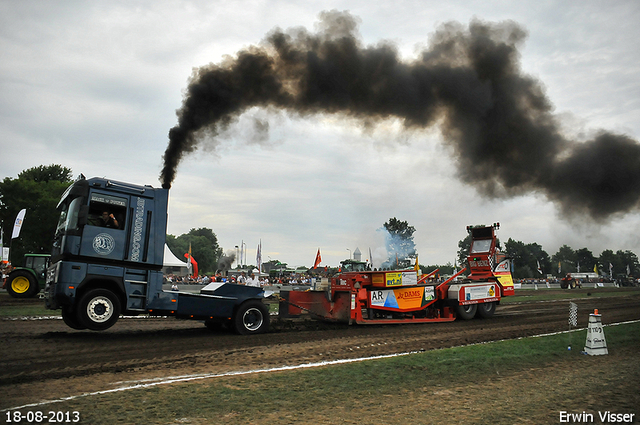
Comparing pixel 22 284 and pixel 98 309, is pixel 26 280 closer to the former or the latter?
pixel 22 284

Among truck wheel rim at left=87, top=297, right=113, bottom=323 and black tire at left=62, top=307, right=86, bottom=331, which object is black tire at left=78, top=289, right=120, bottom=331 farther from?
black tire at left=62, top=307, right=86, bottom=331

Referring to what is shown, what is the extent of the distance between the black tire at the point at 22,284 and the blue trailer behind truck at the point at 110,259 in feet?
51.8

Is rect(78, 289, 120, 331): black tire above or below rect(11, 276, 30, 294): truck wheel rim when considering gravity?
above

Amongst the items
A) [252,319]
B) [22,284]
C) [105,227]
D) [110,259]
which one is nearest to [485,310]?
[252,319]

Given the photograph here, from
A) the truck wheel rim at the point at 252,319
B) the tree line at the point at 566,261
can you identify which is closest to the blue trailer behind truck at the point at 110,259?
the truck wheel rim at the point at 252,319

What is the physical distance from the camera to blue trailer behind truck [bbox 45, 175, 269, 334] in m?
9.23

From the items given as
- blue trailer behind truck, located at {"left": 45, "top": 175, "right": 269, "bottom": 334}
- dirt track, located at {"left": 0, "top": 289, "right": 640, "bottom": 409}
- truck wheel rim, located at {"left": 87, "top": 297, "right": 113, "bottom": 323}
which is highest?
blue trailer behind truck, located at {"left": 45, "top": 175, "right": 269, "bottom": 334}

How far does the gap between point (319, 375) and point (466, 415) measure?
266cm

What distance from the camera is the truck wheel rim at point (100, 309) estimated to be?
9.31 metres

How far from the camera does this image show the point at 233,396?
570 centimetres

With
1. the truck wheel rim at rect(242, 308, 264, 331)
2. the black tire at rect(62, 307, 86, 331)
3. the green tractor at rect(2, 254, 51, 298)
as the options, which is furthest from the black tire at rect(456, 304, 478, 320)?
the green tractor at rect(2, 254, 51, 298)

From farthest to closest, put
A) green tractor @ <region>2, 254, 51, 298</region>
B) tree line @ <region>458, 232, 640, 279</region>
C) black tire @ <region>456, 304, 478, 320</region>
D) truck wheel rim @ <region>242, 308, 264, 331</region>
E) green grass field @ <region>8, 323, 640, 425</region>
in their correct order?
tree line @ <region>458, 232, 640, 279</region> < green tractor @ <region>2, 254, 51, 298</region> < black tire @ <region>456, 304, 478, 320</region> < truck wheel rim @ <region>242, 308, 264, 331</region> < green grass field @ <region>8, 323, 640, 425</region>

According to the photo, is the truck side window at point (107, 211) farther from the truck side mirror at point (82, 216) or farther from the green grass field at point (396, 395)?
the green grass field at point (396, 395)

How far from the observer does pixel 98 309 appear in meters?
9.41
